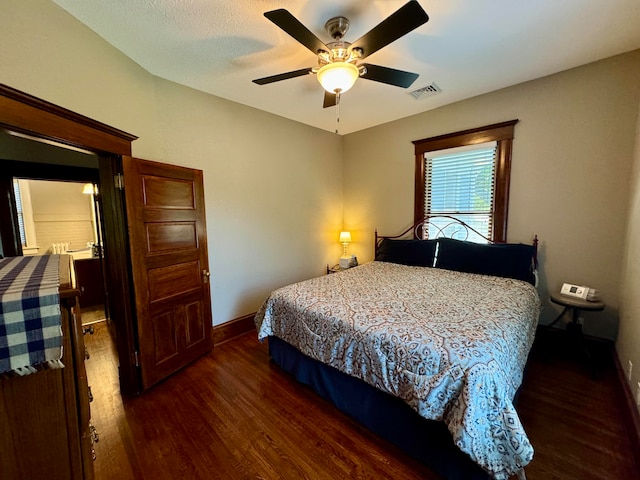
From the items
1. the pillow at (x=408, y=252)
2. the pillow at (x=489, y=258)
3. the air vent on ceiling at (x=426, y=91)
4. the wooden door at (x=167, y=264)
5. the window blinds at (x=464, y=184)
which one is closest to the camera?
the wooden door at (x=167, y=264)

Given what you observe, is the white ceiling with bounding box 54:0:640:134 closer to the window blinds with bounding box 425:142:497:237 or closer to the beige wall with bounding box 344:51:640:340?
the beige wall with bounding box 344:51:640:340

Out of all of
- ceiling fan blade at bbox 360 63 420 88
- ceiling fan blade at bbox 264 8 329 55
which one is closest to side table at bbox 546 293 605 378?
ceiling fan blade at bbox 360 63 420 88

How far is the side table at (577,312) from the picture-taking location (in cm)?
227

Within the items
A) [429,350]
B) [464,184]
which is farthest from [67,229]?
[464,184]

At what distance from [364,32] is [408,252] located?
246cm

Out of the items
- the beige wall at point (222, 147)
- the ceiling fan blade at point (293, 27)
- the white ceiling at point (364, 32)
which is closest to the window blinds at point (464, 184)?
the white ceiling at point (364, 32)

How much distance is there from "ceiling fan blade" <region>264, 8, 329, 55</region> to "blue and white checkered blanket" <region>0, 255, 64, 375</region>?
158cm

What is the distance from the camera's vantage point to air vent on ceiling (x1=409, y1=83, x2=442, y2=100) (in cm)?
283

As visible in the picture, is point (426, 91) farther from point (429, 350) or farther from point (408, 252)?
point (429, 350)

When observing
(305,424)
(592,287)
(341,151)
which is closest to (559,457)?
(305,424)

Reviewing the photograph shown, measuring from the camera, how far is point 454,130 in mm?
3334

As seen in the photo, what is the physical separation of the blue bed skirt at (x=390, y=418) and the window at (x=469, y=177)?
2417 millimetres

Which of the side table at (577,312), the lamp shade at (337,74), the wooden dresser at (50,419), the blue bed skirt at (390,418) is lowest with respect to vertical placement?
the blue bed skirt at (390,418)

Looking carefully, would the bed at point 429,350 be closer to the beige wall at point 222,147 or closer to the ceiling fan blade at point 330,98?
the beige wall at point 222,147
